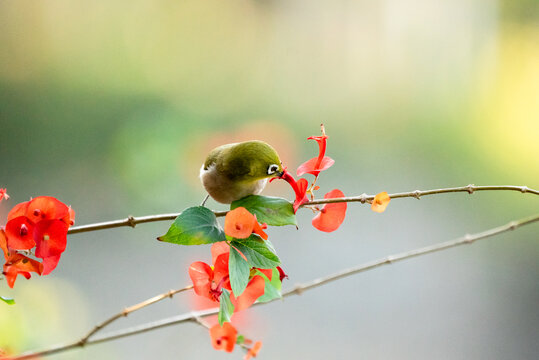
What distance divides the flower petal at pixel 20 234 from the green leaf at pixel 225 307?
0.12 m

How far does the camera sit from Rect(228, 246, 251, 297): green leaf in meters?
0.31

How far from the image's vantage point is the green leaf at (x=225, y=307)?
32 cm

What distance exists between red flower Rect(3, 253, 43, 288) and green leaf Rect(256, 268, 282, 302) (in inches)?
5.5

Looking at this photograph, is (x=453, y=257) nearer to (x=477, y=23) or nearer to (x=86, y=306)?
(x=477, y=23)

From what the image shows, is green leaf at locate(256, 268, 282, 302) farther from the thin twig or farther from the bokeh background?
the bokeh background

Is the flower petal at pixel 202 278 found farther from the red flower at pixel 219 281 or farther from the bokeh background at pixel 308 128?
the bokeh background at pixel 308 128

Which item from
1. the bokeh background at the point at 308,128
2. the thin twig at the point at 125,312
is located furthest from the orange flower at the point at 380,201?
the bokeh background at the point at 308,128

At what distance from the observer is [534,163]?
193cm

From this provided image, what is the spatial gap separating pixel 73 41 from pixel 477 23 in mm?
1698

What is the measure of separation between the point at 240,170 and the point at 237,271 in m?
0.17

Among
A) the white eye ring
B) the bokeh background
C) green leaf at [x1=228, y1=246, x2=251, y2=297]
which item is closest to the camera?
green leaf at [x1=228, y1=246, x2=251, y2=297]

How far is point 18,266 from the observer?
0.32 meters

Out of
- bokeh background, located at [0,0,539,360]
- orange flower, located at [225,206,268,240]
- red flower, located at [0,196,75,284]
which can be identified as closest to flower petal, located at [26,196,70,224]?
red flower, located at [0,196,75,284]

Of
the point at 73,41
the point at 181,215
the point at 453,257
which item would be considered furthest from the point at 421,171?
the point at 181,215
